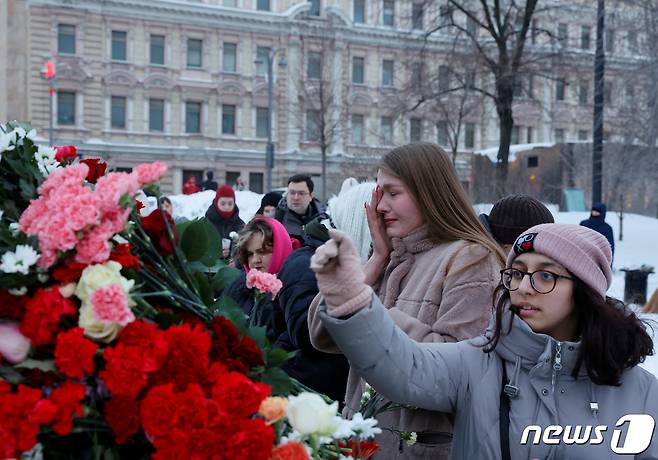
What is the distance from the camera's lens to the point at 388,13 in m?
43.9

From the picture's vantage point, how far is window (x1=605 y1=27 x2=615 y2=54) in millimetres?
16328

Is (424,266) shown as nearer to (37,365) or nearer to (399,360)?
(399,360)

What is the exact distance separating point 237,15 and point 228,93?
4.04 metres

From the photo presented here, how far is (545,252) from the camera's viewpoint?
2.29 m

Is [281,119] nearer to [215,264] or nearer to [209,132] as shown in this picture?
[209,132]

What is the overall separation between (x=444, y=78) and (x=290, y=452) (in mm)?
21756

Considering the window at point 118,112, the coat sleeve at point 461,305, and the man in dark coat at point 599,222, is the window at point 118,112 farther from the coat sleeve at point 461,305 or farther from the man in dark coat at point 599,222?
the coat sleeve at point 461,305

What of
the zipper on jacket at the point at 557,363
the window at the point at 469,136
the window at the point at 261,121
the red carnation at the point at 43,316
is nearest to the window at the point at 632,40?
the zipper on jacket at the point at 557,363

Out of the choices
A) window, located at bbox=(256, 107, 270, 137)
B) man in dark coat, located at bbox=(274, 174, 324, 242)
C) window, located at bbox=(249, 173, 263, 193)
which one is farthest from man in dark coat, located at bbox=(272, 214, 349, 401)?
Answer: window, located at bbox=(256, 107, 270, 137)

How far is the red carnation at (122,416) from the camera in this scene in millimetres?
1426

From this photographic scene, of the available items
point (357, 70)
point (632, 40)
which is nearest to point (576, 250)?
point (632, 40)

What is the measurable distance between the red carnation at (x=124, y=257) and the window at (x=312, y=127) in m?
33.6

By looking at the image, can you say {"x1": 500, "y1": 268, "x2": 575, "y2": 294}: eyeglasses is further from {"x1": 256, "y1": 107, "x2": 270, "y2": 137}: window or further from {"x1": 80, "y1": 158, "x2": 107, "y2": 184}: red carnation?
{"x1": 256, "y1": 107, "x2": 270, "y2": 137}: window

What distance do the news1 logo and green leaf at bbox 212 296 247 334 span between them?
3.14ft
